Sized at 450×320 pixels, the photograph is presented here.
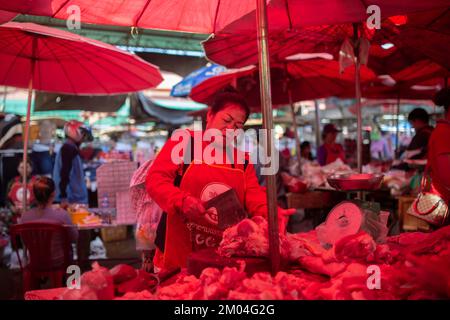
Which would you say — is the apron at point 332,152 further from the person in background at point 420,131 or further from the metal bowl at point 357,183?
the metal bowl at point 357,183

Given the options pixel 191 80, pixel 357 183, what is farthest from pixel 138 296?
pixel 191 80

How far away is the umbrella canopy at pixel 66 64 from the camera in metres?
3.59

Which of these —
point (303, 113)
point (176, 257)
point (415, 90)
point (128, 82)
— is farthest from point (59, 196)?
point (303, 113)

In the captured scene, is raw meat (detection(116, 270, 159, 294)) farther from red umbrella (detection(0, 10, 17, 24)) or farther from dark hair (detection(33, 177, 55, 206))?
dark hair (detection(33, 177, 55, 206))

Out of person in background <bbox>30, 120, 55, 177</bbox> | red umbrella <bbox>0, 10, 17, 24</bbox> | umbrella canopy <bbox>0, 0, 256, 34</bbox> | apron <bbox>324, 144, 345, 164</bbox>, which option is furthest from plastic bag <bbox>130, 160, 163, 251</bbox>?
person in background <bbox>30, 120, 55, 177</bbox>

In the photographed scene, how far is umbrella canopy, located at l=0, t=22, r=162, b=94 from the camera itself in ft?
11.8

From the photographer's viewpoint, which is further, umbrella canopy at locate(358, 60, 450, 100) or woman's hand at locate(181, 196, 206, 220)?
umbrella canopy at locate(358, 60, 450, 100)

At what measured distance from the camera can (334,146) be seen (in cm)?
742

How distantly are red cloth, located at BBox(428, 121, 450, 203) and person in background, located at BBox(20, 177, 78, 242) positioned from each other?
10.8 feet

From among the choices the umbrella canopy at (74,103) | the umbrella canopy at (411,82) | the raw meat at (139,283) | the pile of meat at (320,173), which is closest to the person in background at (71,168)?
the pile of meat at (320,173)

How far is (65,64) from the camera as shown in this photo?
433cm

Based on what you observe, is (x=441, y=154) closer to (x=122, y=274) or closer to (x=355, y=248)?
(x=355, y=248)

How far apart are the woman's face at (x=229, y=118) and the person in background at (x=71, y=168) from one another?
13.8 ft

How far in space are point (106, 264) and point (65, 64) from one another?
3.12 m
